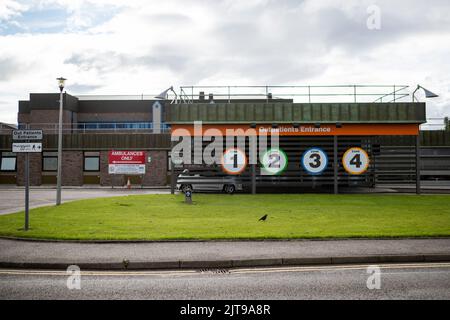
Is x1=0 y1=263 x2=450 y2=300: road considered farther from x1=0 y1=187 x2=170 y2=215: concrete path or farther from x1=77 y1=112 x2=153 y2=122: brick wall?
x1=77 y1=112 x2=153 y2=122: brick wall

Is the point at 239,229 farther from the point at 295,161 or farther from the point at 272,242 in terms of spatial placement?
the point at 295,161

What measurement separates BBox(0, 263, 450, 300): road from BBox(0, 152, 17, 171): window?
34655 mm

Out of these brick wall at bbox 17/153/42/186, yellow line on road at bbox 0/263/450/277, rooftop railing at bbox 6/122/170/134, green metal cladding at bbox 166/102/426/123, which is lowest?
yellow line on road at bbox 0/263/450/277

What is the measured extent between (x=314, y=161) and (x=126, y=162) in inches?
709

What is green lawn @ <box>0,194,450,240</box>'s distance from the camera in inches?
392

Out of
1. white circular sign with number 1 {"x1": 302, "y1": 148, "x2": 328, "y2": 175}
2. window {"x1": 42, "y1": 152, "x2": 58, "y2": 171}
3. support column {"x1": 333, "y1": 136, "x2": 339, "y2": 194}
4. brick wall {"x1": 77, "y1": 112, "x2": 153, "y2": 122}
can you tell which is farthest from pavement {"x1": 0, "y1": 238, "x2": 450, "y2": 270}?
brick wall {"x1": 77, "y1": 112, "x2": 153, "y2": 122}

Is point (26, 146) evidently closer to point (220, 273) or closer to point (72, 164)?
point (220, 273)

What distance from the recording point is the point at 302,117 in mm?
24266

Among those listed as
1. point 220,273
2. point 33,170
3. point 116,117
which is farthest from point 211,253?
point 116,117
